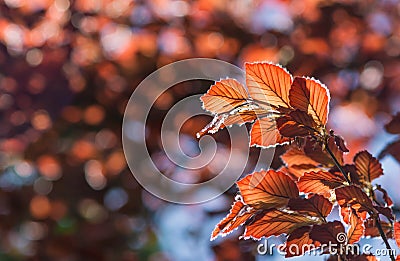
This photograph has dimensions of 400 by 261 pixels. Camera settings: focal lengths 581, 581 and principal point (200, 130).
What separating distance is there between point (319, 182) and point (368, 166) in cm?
9

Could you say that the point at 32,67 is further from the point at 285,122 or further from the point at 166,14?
the point at 285,122

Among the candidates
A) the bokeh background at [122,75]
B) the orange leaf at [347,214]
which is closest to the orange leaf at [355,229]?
the orange leaf at [347,214]

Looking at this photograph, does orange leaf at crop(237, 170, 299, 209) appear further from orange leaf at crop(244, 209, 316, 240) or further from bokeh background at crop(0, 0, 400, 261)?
bokeh background at crop(0, 0, 400, 261)

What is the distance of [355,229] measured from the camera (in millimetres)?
563

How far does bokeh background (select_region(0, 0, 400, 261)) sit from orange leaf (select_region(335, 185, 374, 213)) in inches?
55.3

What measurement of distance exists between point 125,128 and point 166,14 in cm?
46

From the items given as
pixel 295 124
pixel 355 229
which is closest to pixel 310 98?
pixel 295 124

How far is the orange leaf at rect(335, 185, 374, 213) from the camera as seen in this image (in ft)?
1.74

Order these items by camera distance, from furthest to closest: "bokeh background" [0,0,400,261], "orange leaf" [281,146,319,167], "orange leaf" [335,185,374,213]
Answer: "bokeh background" [0,0,400,261]
"orange leaf" [281,146,319,167]
"orange leaf" [335,185,374,213]

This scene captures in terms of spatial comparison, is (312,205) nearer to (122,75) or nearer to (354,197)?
(354,197)

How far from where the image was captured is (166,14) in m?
2.19

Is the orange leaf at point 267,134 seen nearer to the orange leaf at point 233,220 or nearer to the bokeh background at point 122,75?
the orange leaf at point 233,220

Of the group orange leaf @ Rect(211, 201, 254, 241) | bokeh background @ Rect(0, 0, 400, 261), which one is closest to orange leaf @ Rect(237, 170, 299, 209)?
orange leaf @ Rect(211, 201, 254, 241)

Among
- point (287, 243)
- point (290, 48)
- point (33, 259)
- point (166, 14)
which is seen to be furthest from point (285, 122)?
point (33, 259)
